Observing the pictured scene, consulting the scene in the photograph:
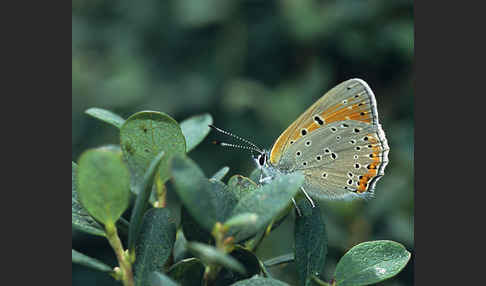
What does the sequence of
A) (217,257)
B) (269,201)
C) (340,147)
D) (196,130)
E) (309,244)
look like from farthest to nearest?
(340,147)
(196,130)
(309,244)
(269,201)
(217,257)

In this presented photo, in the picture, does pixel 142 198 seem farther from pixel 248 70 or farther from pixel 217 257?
pixel 248 70

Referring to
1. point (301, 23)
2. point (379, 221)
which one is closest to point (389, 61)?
point (301, 23)

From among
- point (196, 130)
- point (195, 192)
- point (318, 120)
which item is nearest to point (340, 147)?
point (318, 120)

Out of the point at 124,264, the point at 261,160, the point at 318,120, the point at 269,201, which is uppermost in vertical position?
the point at 269,201

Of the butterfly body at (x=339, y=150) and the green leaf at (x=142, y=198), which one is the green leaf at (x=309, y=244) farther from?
the butterfly body at (x=339, y=150)

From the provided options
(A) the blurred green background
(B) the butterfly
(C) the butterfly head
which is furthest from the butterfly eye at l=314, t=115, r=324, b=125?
(A) the blurred green background

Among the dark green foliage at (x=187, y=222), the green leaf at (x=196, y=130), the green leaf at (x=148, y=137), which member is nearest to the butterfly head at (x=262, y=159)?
the green leaf at (x=196, y=130)
